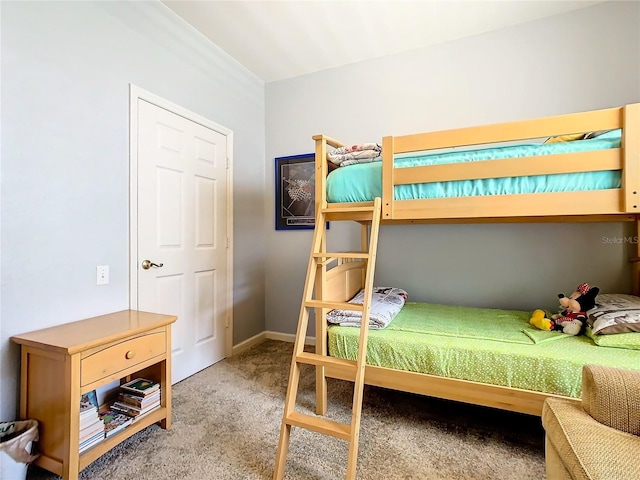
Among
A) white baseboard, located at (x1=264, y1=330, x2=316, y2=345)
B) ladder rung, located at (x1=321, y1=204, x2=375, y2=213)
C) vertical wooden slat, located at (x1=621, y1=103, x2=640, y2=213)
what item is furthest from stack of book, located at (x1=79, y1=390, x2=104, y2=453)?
vertical wooden slat, located at (x1=621, y1=103, x2=640, y2=213)

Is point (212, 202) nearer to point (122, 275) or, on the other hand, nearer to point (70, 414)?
point (122, 275)

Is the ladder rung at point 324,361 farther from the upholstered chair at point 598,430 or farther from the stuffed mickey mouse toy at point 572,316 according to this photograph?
the stuffed mickey mouse toy at point 572,316

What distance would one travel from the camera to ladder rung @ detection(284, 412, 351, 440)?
1.38 meters

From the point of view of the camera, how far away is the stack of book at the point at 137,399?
68.4 inches

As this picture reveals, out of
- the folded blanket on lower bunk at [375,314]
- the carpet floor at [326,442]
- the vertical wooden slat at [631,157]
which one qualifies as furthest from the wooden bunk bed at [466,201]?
the carpet floor at [326,442]

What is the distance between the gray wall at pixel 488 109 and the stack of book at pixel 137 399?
5.37ft

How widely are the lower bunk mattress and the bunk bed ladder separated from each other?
0.24m

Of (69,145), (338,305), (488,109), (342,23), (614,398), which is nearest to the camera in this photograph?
(614,398)

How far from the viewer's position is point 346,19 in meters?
2.40

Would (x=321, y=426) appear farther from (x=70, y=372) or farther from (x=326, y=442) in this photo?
(x=70, y=372)

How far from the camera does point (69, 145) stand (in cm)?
171

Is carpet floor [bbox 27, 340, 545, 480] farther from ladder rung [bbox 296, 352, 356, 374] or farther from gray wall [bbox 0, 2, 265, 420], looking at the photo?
gray wall [bbox 0, 2, 265, 420]

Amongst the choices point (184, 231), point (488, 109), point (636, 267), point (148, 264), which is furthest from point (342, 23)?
point (636, 267)

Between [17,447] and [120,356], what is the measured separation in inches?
18.8
